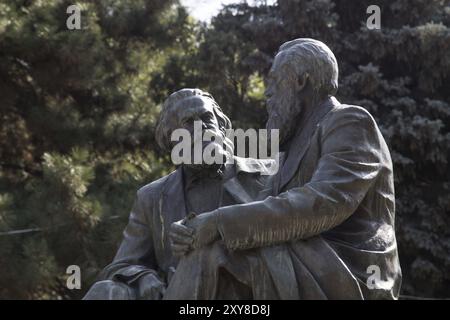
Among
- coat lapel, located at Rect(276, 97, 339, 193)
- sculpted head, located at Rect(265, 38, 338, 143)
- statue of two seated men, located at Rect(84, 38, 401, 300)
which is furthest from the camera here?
sculpted head, located at Rect(265, 38, 338, 143)

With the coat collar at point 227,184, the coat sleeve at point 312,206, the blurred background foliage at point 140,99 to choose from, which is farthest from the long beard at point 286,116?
the blurred background foliage at point 140,99

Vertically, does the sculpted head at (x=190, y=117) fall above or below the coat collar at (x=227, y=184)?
above

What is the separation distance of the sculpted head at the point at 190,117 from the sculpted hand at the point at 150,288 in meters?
0.75

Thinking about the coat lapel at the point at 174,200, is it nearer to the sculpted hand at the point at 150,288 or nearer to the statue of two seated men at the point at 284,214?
the statue of two seated men at the point at 284,214

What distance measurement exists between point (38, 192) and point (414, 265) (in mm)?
4400

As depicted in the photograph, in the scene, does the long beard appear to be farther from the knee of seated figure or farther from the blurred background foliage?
the blurred background foliage

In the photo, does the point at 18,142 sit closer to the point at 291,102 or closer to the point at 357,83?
the point at 357,83

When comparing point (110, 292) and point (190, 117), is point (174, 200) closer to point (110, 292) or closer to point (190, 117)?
point (190, 117)

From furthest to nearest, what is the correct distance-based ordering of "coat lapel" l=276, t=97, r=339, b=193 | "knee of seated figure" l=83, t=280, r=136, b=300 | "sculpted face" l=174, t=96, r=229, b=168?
1. "sculpted face" l=174, t=96, r=229, b=168
2. "coat lapel" l=276, t=97, r=339, b=193
3. "knee of seated figure" l=83, t=280, r=136, b=300

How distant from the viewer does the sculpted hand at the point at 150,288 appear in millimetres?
5922

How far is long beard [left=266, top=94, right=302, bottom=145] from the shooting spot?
20.5 feet

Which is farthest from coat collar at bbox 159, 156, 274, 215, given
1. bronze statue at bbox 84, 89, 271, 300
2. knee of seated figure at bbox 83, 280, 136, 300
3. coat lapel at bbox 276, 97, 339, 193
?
knee of seated figure at bbox 83, 280, 136, 300
